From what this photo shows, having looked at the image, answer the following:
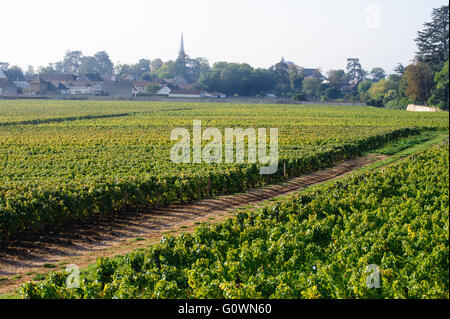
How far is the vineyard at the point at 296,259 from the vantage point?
9.41m

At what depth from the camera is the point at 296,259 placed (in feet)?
37.2

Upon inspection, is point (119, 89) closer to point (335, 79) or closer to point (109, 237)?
point (335, 79)

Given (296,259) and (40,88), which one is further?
(40,88)

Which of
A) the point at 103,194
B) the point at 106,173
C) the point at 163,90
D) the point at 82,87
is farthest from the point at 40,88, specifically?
the point at 103,194

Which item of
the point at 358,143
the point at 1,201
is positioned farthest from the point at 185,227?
the point at 358,143

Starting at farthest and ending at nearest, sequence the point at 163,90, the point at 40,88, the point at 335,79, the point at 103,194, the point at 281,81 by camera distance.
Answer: the point at 335,79 → the point at 281,81 → the point at 163,90 → the point at 40,88 → the point at 103,194

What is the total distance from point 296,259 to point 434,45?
4095 inches

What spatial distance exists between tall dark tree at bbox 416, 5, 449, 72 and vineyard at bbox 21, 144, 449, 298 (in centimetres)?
8710

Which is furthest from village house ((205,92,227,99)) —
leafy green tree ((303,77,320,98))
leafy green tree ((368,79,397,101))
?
leafy green tree ((368,79,397,101))

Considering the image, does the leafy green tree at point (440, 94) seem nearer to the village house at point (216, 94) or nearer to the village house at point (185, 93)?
the village house at point (185, 93)

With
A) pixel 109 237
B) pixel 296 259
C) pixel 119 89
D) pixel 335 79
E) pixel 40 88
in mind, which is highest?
pixel 335 79

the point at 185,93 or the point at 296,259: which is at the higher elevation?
the point at 185,93

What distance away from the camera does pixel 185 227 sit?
17.6 m
